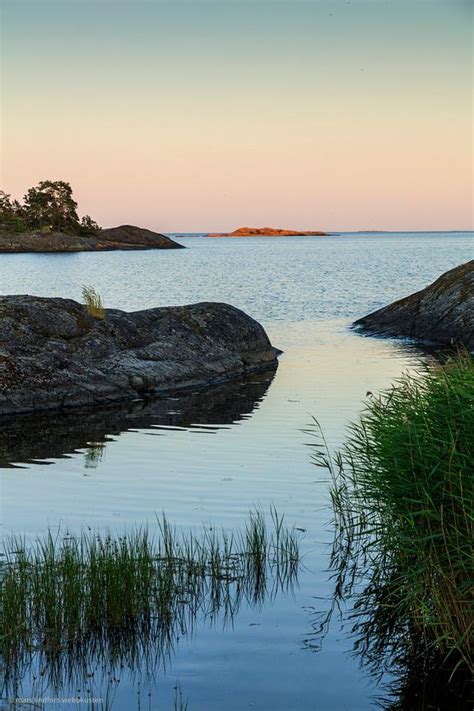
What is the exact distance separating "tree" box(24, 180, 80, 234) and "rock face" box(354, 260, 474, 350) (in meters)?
127

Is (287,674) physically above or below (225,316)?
below

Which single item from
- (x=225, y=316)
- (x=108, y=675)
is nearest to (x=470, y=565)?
(x=108, y=675)

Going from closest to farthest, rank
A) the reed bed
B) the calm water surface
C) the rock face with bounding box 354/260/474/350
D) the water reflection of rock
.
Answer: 1. the calm water surface
2. the reed bed
3. the water reflection of rock
4. the rock face with bounding box 354/260/474/350

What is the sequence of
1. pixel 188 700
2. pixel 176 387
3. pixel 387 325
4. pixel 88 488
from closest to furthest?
1. pixel 188 700
2. pixel 88 488
3. pixel 176 387
4. pixel 387 325

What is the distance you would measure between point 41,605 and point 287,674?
2.29 m

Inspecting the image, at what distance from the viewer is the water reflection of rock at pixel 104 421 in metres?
16.4

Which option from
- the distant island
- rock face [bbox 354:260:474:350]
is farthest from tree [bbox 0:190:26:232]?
rock face [bbox 354:260:474:350]

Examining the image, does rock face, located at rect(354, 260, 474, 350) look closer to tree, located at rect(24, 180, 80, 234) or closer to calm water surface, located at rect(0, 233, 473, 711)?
calm water surface, located at rect(0, 233, 473, 711)

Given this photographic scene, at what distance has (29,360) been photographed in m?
20.7

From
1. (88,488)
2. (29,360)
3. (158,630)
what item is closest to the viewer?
(158,630)

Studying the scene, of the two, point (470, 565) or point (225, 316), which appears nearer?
point (470, 565)

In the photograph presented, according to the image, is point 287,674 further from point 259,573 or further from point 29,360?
point 29,360

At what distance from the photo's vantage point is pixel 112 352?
22.9m

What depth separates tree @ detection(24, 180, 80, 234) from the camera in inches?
6132
